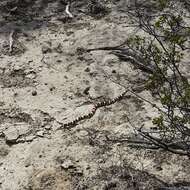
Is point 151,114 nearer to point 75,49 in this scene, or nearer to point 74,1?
point 75,49

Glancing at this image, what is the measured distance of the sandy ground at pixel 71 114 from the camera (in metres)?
5.16

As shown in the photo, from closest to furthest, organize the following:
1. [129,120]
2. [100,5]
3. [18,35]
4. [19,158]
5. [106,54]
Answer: [19,158] < [129,120] < [106,54] < [18,35] < [100,5]

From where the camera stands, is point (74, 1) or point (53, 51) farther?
point (74, 1)

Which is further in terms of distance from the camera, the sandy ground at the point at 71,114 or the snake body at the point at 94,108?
the snake body at the point at 94,108

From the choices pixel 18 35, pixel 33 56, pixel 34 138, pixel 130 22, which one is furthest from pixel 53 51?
pixel 34 138

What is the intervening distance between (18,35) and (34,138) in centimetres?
270

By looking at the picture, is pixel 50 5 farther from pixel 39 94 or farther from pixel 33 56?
pixel 39 94

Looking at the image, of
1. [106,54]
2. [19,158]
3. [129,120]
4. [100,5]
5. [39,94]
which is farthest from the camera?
[100,5]

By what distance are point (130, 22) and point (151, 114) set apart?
8.06ft

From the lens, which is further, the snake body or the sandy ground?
the snake body

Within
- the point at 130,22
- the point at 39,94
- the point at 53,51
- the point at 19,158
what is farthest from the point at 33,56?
the point at 19,158

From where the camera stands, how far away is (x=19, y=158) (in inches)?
217

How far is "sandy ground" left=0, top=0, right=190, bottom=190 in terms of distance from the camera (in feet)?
16.9

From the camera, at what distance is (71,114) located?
619cm
